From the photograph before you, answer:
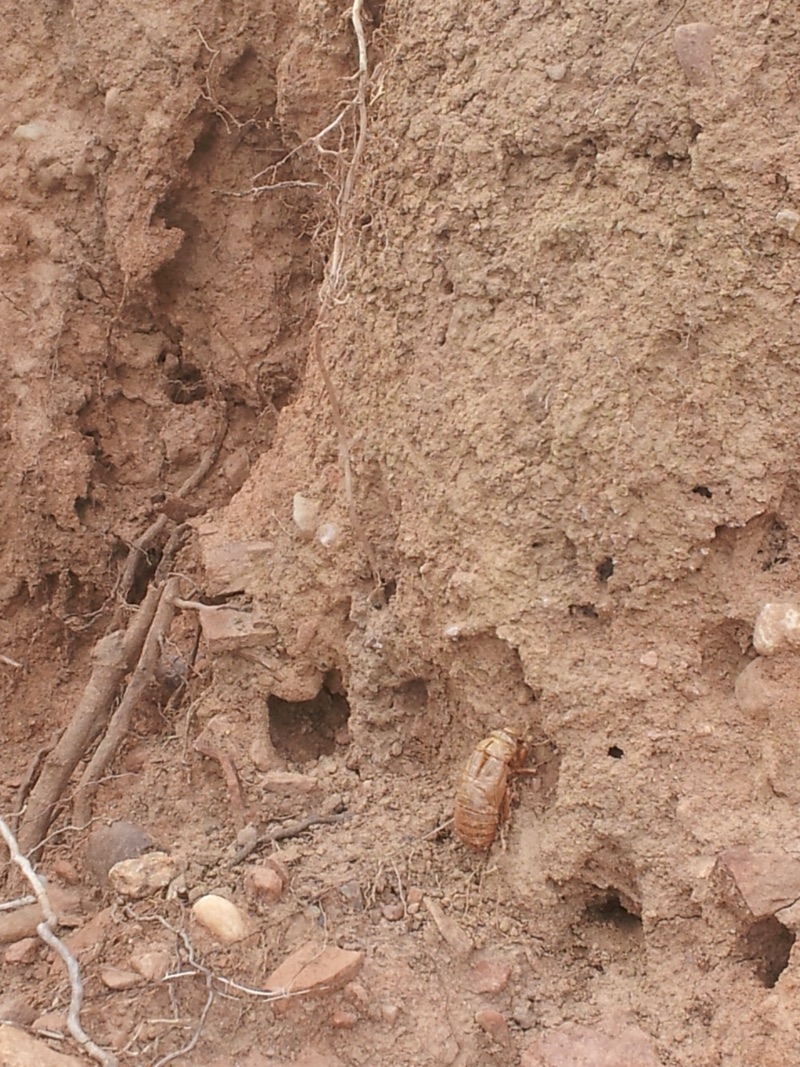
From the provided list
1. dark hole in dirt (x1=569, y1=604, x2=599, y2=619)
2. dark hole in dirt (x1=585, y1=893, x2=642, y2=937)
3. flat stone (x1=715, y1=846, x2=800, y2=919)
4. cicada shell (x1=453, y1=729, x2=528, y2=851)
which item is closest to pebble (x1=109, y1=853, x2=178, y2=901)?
cicada shell (x1=453, y1=729, x2=528, y2=851)

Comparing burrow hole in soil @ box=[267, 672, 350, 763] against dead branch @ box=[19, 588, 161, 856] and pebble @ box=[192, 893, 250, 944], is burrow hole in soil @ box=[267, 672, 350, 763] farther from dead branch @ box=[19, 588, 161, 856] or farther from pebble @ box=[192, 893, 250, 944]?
pebble @ box=[192, 893, 250, 944]

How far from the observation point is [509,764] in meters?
2.32

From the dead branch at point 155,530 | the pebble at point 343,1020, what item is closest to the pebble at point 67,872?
the dead branch at point 155,530

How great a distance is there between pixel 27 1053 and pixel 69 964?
212 mm

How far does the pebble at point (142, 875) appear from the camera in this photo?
2.33 metres

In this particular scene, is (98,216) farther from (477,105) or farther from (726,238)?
(726,238)

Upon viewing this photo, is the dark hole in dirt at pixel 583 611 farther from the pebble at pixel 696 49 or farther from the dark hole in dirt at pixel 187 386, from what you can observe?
the dark hole in dirt at pixel 187 386

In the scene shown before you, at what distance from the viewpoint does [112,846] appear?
101 inches

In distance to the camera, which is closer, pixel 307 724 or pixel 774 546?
pixel 774 546

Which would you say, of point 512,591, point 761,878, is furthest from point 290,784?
point 761,878

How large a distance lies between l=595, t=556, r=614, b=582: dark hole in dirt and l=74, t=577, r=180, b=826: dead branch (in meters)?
1.34

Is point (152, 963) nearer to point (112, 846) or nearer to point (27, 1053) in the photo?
point (27, 1053)

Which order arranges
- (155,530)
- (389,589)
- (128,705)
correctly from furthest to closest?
(155,530), (128,705), (389,589)

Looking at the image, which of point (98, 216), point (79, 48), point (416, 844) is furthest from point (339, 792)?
point (79, 48)
